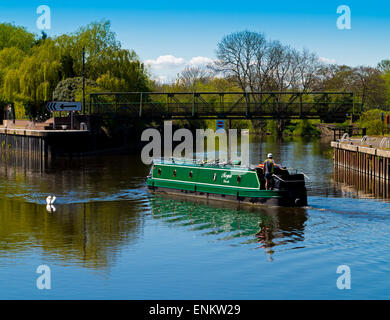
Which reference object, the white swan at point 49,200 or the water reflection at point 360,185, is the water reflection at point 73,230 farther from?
the water reflection at point 360,185

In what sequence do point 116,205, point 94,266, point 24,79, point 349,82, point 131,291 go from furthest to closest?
point 349,82
point 24,79
point 116,205
point 94,266
point 131,291

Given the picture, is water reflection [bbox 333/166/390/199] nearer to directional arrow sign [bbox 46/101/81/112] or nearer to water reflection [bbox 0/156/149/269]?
water reflection [bbox 0/156/149/269]

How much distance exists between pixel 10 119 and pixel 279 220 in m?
68.4

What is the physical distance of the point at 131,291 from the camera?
818 inches

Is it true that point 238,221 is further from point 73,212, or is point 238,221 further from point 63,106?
point 63,106

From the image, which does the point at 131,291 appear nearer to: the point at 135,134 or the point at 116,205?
the point at 116,205

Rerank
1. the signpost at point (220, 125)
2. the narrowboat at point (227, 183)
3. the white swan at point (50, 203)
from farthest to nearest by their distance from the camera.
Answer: the signpost at point (220, 125), the white swan at point (50, 203), the narrowboat at point (227, 183)

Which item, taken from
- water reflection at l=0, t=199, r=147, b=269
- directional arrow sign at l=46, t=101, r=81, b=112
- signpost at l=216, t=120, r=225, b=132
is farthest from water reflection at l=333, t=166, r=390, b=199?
signpost at l=216, t=120, r=225, b=132

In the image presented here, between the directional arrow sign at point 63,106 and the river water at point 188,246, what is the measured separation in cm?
3046

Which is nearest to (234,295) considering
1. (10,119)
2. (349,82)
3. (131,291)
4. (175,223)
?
(131,291)

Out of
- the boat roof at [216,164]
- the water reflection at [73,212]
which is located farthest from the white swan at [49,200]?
the boat roof at [216,164]

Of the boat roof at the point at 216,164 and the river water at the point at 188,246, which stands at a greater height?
the boat roof at the point at 216,164

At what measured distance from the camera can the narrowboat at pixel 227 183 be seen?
113 ft

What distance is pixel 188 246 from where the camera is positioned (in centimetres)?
2709
